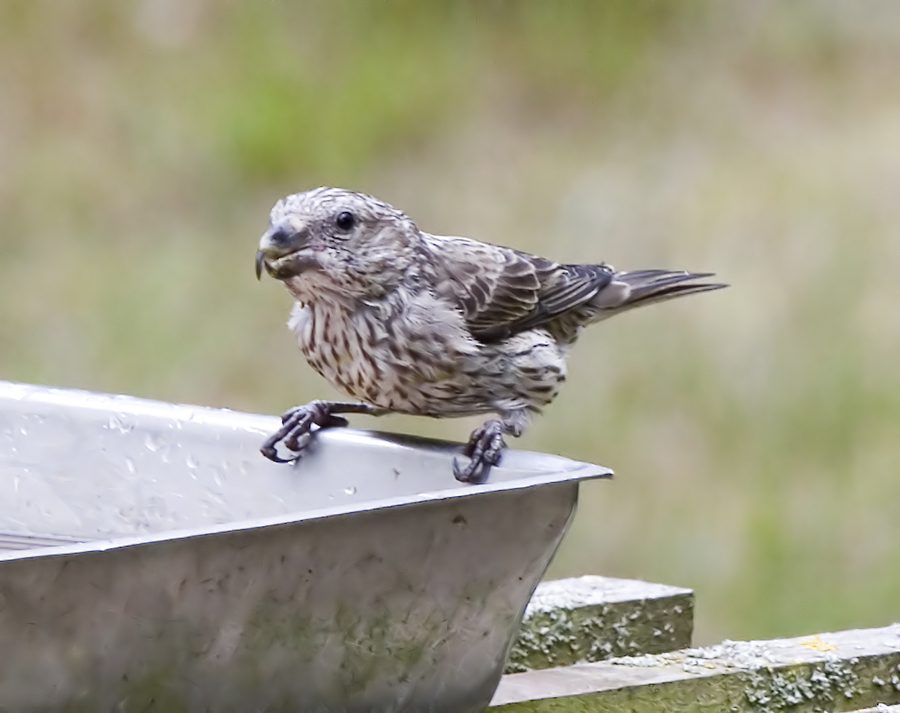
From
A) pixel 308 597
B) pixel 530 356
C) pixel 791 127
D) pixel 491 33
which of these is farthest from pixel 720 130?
pixel 308 597

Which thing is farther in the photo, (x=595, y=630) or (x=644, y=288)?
(x=644, y=288)

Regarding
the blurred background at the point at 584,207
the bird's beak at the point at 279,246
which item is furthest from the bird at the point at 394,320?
the blurred background at the point at 584,207

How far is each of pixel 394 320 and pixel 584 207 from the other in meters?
2.94

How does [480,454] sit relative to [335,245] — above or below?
below

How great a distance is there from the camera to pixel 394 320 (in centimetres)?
282

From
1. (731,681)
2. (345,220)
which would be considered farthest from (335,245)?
(731,681)

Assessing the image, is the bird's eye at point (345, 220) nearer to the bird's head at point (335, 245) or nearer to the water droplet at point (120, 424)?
the bird's head at point (335, 245)

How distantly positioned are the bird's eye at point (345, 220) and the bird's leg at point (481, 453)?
0.48 metres

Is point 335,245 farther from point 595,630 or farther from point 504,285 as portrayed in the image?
point 595,630

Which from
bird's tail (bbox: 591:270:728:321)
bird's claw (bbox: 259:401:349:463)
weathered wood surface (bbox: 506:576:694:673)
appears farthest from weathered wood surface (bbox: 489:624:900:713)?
bird's tail (bbox: 591:270:728:321)

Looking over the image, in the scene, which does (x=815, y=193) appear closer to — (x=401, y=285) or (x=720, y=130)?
(x=720, y=130)

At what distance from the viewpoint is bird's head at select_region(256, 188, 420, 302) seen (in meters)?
2.68

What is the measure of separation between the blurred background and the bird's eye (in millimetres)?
2145

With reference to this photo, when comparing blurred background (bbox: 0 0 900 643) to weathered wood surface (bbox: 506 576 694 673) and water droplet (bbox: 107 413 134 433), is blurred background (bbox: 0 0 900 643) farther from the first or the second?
water droplet (bbox: 107 413 134 433)
